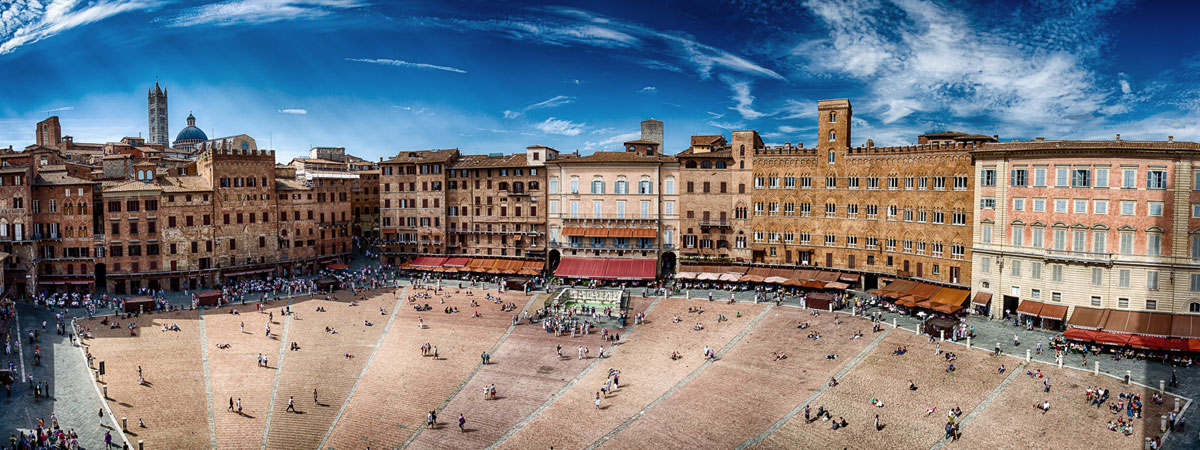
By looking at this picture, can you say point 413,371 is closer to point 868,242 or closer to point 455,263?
point 455,263

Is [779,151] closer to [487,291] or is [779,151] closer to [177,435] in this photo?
[487,291]

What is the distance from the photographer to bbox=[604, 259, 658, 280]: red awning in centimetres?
7275

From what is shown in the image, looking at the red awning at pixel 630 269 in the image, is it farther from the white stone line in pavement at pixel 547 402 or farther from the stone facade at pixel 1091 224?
the stone facade at pixel 1091 224

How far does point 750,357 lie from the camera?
2014 inches

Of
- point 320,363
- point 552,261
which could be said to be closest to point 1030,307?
point 552,261

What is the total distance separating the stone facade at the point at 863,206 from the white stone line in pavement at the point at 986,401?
54.0ft

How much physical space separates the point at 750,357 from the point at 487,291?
30784 millimetres

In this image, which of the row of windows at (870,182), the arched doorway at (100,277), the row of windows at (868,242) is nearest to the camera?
the row of windows at (870,182)

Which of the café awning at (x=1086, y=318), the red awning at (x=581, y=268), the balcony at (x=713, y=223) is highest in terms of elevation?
the balcony at (x=713, y=223)

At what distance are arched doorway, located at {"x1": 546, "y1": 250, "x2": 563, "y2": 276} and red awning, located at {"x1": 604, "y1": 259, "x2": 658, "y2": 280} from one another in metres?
7.45

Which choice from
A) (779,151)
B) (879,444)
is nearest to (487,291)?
(779,151)

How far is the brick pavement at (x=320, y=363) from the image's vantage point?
43.4 metres

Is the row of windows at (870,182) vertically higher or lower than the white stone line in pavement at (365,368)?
higher

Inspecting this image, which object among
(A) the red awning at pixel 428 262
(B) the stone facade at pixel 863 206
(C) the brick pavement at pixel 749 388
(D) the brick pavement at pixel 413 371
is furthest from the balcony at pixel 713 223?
(A) the red awning at pixel 428 262
